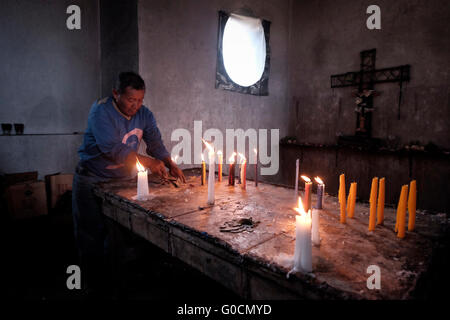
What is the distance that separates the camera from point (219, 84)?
16.3 feet

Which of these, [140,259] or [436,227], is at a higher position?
[436,227]

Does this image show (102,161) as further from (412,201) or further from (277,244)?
(412,201)

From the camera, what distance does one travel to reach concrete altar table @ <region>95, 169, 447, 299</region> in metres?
1.02

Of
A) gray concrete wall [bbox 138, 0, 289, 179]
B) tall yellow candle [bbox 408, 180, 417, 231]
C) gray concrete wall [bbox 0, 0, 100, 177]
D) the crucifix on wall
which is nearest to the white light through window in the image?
gray concrete wall [bbox 138, 0, 289, 179]

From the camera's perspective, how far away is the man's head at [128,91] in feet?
8.40

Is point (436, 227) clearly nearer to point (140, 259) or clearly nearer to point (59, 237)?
point (140, 259)

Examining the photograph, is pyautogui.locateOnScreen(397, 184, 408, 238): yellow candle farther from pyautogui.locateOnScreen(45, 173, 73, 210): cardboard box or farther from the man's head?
pyautogui.locateOnScreen(45, 173, 73, 210): cardboard box

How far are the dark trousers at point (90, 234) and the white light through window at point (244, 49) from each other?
11.3 feet

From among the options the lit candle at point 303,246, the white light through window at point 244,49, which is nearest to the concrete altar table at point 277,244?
the lit candle at point 303,246

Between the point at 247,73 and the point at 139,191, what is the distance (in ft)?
13.9

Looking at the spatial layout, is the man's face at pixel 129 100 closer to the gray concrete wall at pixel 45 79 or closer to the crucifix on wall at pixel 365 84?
the gray concrete wall at pixel 45 79

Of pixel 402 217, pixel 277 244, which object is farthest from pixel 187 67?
pixel 402 217
